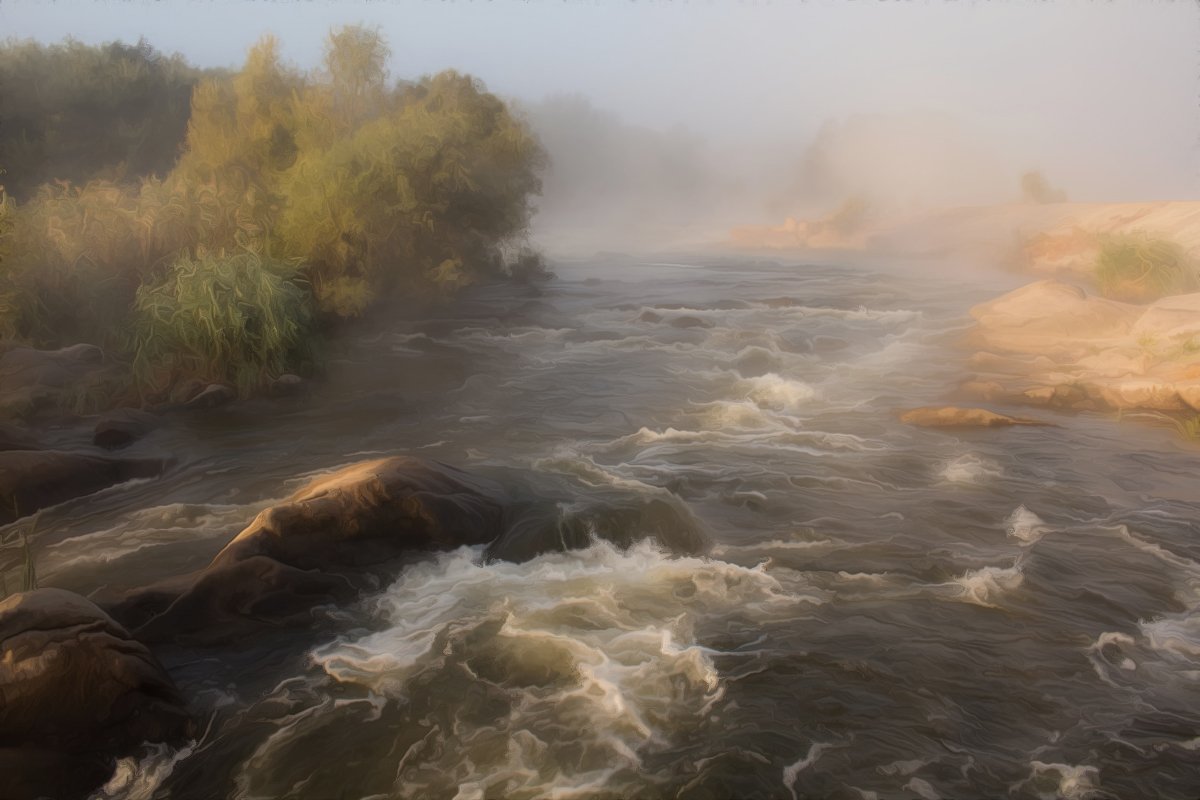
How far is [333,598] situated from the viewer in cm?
927

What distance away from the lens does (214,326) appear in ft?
53.8

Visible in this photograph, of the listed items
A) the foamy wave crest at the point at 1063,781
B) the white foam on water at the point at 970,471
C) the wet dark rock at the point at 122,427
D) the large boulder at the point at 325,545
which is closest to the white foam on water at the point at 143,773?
the large boulder at the point at 325,545

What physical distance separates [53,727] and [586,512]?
653 cm

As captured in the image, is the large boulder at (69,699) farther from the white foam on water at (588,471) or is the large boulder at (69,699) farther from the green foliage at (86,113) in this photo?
the green foliage at (86,113)

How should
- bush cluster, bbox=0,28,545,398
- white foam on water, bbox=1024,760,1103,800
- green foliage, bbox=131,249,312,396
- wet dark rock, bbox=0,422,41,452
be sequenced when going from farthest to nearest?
bush cluster, bbox=0,28,545,398
green foliage, bbox=131,249,312,396
wet dark rock, bbox=0,422,41,452
white foam on water, bbox=1024,760,1103,800

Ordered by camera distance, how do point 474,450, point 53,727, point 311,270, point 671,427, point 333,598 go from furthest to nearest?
1. point 311,270
2. point 671,427
3. point 474,450
4. point 333,598
5. point 53,727

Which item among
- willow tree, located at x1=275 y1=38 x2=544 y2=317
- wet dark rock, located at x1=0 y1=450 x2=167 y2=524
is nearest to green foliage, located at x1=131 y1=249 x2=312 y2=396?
willow tree, located at x1=275 y1=38 x2=544 y2=317

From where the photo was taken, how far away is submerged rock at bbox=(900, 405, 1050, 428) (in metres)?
15.0

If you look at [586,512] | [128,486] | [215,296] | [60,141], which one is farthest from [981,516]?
[60,141]

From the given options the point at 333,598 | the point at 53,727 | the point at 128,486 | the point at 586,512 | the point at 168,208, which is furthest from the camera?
the point at 168,208

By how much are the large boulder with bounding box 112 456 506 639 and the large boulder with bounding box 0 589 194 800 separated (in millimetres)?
1411

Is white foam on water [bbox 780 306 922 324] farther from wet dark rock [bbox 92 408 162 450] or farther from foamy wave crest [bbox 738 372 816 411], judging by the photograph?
wet dark rock [bbox 92 408 162 450]

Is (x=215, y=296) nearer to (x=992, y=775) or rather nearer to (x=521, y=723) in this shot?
(x=521, y=723)

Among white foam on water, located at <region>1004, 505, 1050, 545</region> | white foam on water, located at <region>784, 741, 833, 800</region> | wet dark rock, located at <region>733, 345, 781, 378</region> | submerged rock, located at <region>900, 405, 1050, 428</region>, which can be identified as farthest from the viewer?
wet dark rock, located at <region>733, 345, 781, 378</region>
